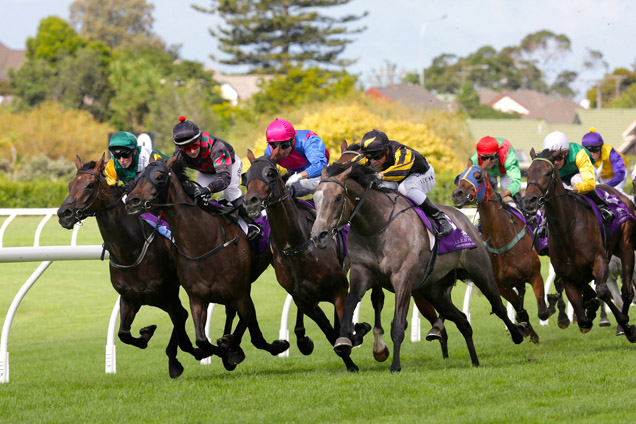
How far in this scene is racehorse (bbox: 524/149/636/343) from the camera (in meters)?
7.67

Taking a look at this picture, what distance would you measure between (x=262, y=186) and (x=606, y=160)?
4700mm

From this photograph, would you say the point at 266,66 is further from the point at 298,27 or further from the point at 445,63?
the point at 445,63

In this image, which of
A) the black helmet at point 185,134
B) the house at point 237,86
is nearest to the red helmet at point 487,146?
the black helmet at point 185,134

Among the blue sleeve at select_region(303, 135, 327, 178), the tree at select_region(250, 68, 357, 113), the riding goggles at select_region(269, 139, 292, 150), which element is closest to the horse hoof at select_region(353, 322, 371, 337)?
the blue sleeve at select_region(303, 135, 327, 178)

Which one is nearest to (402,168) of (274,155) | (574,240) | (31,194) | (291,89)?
(274,155)

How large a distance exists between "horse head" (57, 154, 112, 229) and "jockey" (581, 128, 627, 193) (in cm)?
493

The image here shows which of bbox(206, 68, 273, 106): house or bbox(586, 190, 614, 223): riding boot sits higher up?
bbox(586, 190, 614, 223): riding boot

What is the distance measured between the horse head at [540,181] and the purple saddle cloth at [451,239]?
1.90 ft

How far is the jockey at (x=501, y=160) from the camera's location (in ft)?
27.3

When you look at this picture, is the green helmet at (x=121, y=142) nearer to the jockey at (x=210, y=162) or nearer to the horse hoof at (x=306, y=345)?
the jockey at (x=210, y=162)

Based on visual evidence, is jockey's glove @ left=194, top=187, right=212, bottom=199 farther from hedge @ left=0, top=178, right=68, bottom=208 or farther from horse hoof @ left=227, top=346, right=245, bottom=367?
hedge @ left=0, top=178, right=68, bottom=208

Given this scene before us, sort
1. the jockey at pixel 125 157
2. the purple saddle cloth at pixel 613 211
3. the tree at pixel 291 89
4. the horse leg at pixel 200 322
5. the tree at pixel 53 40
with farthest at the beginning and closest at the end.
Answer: the tree at pixel 53 40 < the tree at pixel 291 89 < the purple saddle cloth at pixel 613 211 < the jockey at pixel 125 157 < the horse leg at pixel 200 322

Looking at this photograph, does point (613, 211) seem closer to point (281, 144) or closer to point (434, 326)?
point (434, 326)

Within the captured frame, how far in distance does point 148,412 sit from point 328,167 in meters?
1.98
